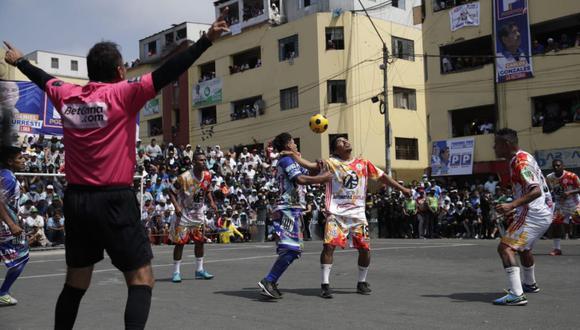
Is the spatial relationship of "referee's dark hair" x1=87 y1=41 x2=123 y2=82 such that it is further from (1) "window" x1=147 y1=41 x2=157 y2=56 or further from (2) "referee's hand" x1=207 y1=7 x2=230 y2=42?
(1) "window" x1=147 y1=41 x2=157 y2=56

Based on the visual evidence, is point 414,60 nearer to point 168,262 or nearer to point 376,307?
point 168,262

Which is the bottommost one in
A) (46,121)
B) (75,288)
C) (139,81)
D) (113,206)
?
(75,288)

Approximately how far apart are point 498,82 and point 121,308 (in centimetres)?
2591

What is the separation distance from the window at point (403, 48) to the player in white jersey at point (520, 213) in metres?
32.5

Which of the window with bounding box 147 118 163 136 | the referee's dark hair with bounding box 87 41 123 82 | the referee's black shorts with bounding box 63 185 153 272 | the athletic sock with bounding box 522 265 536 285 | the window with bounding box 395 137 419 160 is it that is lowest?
the athletic sock with bounding box 522 265 536 285

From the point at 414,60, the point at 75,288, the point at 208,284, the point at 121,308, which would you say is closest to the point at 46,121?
the point at 208,284

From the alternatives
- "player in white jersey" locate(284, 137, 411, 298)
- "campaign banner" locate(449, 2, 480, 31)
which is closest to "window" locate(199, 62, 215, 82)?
"campaign banner" locate(449, 2, 480, 31)

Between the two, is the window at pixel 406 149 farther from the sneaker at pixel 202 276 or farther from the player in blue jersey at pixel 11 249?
the player in blue jersey at pixel 11 249

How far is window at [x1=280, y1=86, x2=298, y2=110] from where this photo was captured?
128ft

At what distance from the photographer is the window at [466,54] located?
30891 mm

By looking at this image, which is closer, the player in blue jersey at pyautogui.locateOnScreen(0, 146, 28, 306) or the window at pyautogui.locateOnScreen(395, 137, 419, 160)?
the player in blue jersey at pyautogui.locateOnScreen(0, 146, 28, 306)

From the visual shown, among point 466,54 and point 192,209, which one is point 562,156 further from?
point 192,209

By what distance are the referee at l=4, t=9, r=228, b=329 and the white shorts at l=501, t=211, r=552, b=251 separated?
4.60 meters

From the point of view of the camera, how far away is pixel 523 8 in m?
28.5
